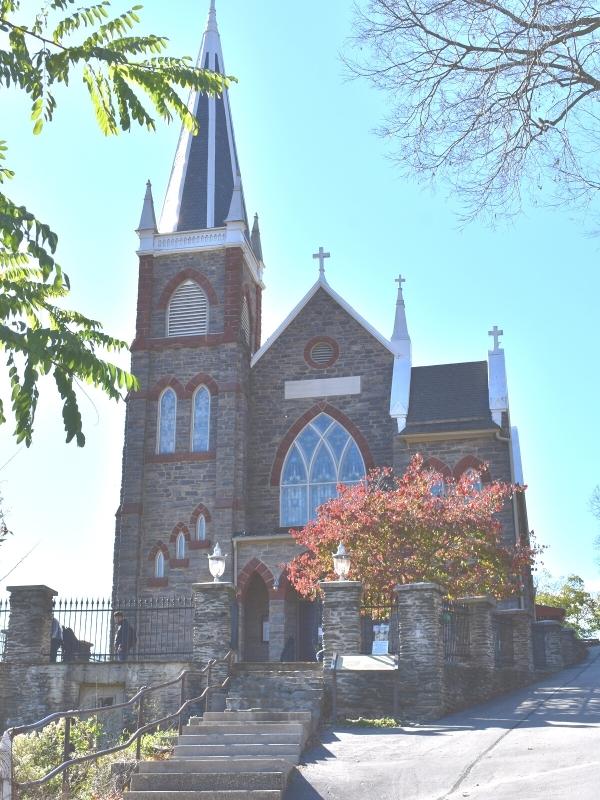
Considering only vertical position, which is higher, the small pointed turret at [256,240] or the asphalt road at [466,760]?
the small pointed turret at [256,240]

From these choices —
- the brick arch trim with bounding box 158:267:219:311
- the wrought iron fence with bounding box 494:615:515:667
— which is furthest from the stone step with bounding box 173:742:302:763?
the brick arch trim with bounding box 158:267:219:311

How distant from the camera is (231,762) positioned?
1236cm

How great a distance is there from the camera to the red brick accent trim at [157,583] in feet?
97.1

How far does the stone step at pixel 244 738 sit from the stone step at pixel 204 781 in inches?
61.8

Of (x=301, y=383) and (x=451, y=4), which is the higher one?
(x=301, y=383)

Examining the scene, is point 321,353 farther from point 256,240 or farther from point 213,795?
point 213,795

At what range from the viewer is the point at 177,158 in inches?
1431

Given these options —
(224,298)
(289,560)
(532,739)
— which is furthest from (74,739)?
(224,298)

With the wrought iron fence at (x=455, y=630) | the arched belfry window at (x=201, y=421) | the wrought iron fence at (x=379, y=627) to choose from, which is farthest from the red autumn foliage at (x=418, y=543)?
the arched belfry window at (x=201, y=421)

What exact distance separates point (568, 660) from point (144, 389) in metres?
14.3

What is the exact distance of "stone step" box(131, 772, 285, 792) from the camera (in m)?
11.4

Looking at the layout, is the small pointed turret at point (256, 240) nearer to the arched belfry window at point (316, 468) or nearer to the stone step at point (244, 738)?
the arched belfry window at point (316, 468)

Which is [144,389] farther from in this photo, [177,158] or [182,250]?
[177,158]

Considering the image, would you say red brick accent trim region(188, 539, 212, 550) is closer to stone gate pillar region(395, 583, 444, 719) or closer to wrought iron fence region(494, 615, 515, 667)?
wrought iron fence region(494, 615, 515, 667)
